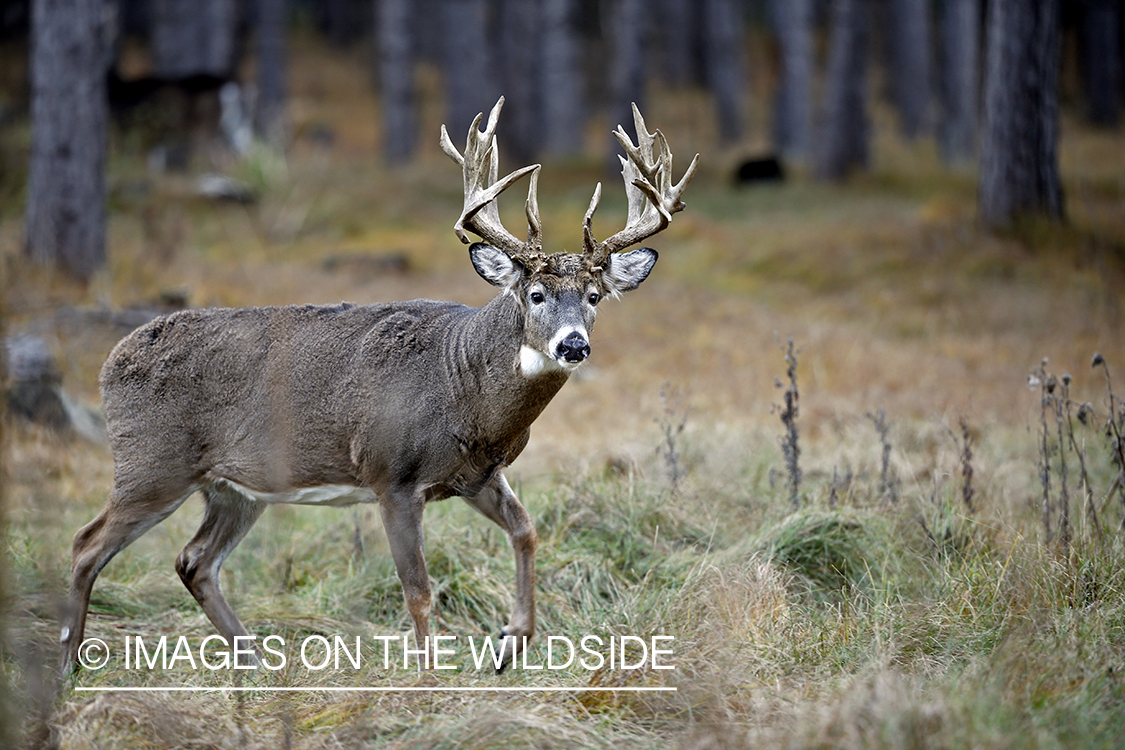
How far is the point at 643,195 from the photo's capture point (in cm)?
502

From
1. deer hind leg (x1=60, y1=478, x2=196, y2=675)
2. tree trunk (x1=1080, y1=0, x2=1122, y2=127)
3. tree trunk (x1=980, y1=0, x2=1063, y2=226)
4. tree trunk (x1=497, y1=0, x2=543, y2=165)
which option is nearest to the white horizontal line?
deer hind leg (x1=60, y1=478, x2=196, y2=675)

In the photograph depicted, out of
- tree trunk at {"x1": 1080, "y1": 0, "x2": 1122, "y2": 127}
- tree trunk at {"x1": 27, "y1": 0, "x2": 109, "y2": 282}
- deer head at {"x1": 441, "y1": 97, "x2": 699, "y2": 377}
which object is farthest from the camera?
tree trunk at {"x1": 1080, "y1": 0, "x2": 1122, "y2": 127}

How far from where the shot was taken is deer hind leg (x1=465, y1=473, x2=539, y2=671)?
183 inches

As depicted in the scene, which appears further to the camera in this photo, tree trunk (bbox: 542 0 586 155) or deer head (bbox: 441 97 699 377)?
tree trunk (bbox: 542 0 586 155)

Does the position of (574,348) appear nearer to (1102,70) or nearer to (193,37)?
(193,37)

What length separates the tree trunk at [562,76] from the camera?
2328cm

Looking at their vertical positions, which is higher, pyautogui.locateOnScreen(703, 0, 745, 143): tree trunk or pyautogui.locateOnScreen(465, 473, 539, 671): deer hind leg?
pyautogui.locateOnScreen(703, 0, 745, 143): tree trunk

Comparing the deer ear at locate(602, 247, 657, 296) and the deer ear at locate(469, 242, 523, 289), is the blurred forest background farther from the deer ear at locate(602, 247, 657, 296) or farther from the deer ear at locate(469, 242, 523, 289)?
the deer ear at locate(602, 247, 657, 296)

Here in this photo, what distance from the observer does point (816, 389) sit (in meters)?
9.05

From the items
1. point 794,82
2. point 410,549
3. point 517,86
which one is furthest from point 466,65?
point 410,549

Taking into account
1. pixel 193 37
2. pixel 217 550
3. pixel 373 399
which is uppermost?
pixel 193 37

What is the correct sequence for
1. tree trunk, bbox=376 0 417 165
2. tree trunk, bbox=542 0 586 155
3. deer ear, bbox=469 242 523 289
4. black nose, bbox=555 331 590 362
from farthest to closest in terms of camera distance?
tree trunk, bbox=376 0 417 165, tree trunk, bbox=542 0 586 155, deer ear, bbox=469 242 523 289, black nose, bbox=555 331 590 362

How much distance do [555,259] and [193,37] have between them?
64.7 ft

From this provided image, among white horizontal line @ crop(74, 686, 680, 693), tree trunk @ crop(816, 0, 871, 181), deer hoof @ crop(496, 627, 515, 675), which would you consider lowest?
deer hoof @ crop(496, 627, 515, 675)
